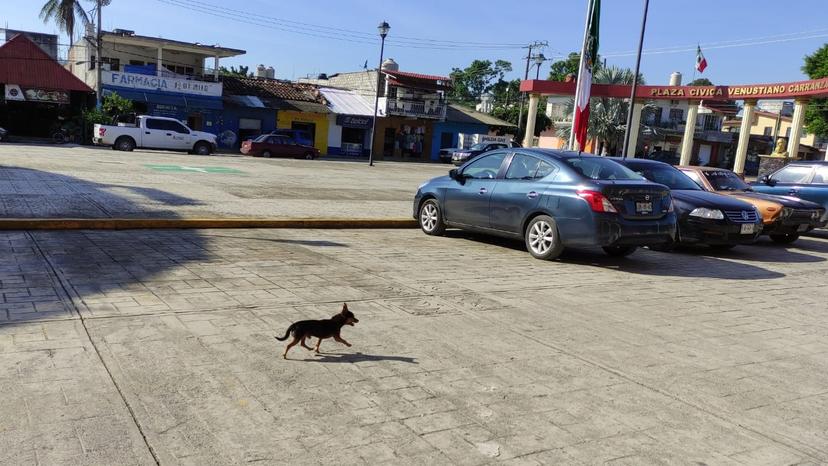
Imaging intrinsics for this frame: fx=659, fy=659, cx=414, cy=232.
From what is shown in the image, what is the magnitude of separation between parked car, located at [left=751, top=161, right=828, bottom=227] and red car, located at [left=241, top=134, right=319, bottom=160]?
2645 centimetres

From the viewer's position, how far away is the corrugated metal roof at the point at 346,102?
158 feet

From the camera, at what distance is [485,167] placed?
10.1 meters

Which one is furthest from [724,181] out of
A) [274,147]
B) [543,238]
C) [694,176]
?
[274,147]

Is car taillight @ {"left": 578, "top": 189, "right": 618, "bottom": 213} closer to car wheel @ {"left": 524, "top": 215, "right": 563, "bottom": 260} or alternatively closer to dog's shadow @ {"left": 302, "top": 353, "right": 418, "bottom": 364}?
car wheel @ {"left": 524, "top": 215, "right": 563, "bottom": 260}

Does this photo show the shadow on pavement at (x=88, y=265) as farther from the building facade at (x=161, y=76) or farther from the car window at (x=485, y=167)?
A: the building facade at (x=161, y=76)

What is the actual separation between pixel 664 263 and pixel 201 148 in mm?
26945

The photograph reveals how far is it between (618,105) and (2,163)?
43.3 m

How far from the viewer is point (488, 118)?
5750cm

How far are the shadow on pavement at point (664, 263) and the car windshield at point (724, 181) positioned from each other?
7.94 feet

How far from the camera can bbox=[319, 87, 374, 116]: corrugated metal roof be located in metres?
48.2

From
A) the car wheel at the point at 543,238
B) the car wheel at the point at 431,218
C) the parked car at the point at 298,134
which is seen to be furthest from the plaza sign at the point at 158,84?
the car wheel at the point at 543,238

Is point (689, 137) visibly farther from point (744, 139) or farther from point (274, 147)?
point (274, 147)

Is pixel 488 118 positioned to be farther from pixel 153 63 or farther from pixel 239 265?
pixel 239 265

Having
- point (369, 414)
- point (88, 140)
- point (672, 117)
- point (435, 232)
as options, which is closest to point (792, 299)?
point (435, 232)
